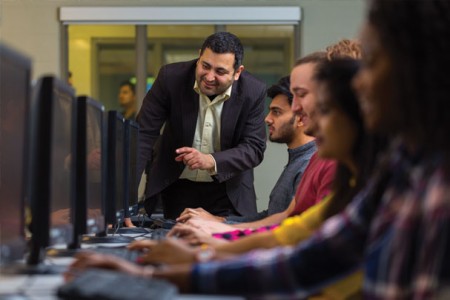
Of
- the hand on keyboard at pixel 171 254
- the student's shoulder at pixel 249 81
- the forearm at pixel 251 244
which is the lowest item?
the forearm at pixel 251 244

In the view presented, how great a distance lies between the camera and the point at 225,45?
3.45 meters

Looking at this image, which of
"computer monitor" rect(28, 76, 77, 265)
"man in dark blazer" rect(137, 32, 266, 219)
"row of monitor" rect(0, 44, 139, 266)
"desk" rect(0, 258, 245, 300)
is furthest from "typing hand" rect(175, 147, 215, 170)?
"desk" rect(0, 258, 245, 300)

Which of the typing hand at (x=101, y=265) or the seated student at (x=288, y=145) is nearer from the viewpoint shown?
the typing hand at (x=101, y=265)

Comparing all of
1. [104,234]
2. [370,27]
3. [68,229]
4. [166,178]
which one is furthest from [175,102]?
[370,27]

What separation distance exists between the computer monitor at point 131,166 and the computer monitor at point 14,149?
1.09 m

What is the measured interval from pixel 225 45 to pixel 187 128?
1.37 ft

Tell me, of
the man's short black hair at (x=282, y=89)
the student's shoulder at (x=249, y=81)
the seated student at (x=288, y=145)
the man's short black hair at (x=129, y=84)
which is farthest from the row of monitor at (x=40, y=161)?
the man's short black hair at (x=129, y=84)

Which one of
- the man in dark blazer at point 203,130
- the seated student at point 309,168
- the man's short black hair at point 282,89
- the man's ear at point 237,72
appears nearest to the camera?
Answer: the seated student at point 309,168

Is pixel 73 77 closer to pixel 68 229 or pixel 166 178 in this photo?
pixel 166 178

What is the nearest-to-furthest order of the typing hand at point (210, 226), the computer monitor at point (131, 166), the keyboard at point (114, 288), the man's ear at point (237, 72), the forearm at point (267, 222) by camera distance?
the keyboard at point (114, 288) → the typing hand at point (210, 226) → the forearm at point (267, 222) → the computer monitor at point (131, 166) → the man's ear at point (237, 72)

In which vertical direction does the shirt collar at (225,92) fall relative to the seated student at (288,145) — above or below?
above

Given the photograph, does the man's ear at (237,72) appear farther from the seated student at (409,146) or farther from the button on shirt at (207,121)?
the seated student at (409,146)

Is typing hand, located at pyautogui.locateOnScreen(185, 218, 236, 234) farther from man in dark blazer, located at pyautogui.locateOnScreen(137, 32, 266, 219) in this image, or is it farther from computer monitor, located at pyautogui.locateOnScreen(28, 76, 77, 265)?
man in dark blazer, located at pyautogui.locateOnScreen(137, 32, 266, 219)

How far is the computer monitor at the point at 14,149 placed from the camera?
1534mm
